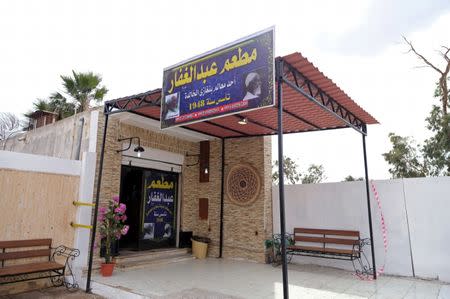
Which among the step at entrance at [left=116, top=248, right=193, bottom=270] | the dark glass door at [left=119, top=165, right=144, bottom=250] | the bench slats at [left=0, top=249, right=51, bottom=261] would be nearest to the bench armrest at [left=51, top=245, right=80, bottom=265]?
the bench slats at [left=0, top=249, right=51, bottom=261]

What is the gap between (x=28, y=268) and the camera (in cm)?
473

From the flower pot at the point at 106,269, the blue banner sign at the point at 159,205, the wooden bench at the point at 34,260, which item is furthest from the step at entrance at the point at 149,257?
the wooden bench at the point at 34,260

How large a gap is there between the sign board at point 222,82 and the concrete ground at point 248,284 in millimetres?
2705

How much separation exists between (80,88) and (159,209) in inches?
258

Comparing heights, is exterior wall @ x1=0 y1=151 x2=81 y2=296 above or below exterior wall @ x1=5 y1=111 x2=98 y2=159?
below

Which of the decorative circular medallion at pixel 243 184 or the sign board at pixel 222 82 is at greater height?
the sign board at pixel 222 82

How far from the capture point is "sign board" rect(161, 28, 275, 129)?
3.78m

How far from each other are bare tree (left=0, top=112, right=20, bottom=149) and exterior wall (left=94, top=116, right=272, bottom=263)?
28.9 ft

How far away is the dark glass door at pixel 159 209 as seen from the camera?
7.74m

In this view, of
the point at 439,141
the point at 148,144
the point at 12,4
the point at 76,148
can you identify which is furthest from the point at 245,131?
the point at 439,141

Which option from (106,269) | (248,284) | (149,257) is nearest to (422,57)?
(248,284)

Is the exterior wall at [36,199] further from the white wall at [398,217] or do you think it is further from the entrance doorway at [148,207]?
the white wall at [398,217]

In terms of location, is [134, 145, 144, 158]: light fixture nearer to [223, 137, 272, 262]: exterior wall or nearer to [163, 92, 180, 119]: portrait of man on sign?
[163, 92, 180, 119]: portrait of man on sign

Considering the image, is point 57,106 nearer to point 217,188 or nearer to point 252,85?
point 217,188
